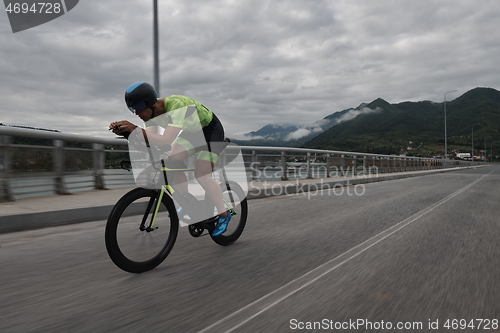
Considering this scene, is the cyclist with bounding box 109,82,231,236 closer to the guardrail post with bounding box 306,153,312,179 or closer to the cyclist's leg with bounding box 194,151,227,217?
the cyclist's leg with bounding box 194,151,227,217

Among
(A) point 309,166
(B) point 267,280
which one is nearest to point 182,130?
(B) point 267,280

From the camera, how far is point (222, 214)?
3.99 metres

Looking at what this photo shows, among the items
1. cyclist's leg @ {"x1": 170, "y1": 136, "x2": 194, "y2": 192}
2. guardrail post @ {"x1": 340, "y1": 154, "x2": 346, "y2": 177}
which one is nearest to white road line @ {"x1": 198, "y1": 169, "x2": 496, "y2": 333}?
cyclist's leg @ {"x1": 170, "y1": 136, "x2": 194, "y2": 192}

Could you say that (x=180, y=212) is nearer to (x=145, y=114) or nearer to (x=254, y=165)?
(x=145, y=114)

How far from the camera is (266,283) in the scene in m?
3.01

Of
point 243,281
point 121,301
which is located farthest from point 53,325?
point 243,281

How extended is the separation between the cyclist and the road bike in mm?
115

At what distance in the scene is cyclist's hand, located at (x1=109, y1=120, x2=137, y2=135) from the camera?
2918 mm

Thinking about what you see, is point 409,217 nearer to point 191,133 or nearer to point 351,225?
point 351,225

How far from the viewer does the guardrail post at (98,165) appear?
334 inches

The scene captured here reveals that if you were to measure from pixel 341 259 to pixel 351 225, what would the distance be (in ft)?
6.86

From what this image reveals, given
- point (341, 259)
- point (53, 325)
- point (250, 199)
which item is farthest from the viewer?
point (250, 199)

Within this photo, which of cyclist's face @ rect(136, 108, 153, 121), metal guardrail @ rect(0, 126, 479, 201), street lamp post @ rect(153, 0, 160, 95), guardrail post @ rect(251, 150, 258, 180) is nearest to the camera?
cyclist's face @ rect(136, 108, 153, 121)

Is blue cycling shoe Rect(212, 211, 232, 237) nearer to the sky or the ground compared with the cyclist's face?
nearer to the ground
